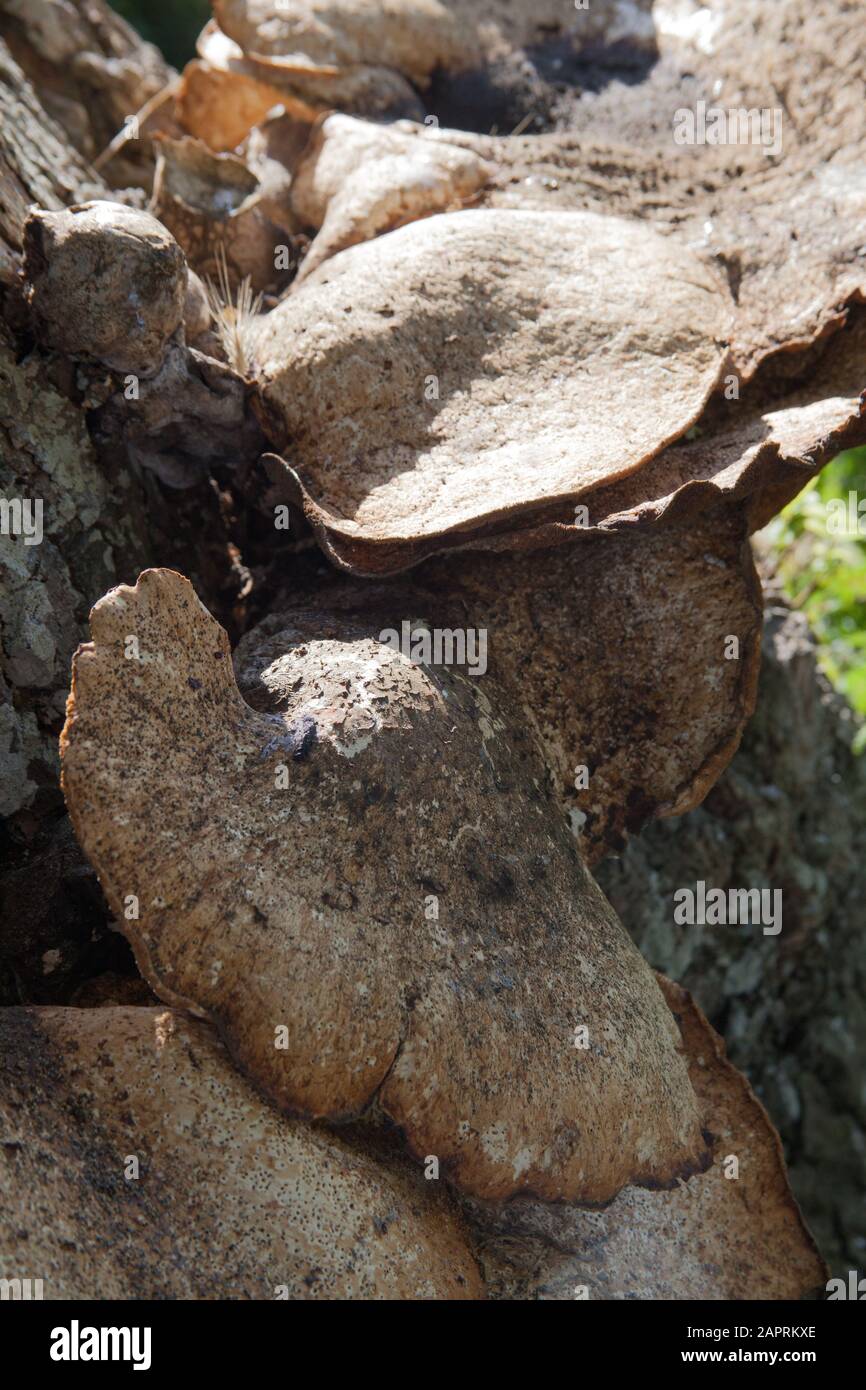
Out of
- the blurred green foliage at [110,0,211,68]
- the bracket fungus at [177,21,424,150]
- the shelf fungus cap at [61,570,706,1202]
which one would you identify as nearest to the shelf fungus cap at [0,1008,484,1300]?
the shelf fungus cap at [61,570,706,1202]

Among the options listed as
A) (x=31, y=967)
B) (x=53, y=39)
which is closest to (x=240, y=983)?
(x=31, y=967)

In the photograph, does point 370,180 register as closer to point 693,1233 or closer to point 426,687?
point 426,687

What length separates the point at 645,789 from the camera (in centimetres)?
339

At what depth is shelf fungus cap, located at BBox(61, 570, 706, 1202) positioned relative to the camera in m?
2.37

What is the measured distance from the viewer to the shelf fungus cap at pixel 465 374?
2975 mm

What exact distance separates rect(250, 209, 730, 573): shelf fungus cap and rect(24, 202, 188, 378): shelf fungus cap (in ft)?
1.33

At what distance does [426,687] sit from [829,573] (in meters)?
4.00

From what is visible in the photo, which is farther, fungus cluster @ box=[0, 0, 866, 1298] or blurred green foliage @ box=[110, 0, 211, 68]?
blurred green foliage @ box=[110, 0, 211, 68]

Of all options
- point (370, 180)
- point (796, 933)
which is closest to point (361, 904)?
point (370, 180)

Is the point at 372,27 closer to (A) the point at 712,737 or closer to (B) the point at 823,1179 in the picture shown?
(A) the point at 712,737

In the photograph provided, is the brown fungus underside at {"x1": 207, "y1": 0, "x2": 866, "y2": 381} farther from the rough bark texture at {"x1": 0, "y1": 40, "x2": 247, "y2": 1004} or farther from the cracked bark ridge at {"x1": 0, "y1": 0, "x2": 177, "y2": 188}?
the rough bark texture at {"x1": 0, "y1": 40, "x2": 247, "y2": 1004}

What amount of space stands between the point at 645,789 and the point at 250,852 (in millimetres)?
1420

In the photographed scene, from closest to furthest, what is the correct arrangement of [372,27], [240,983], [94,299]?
[240,983]
[94,299]
[372,27]

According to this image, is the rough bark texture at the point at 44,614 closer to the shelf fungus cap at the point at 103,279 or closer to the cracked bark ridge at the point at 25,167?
the cracked bark ridge at the point at 25,167
